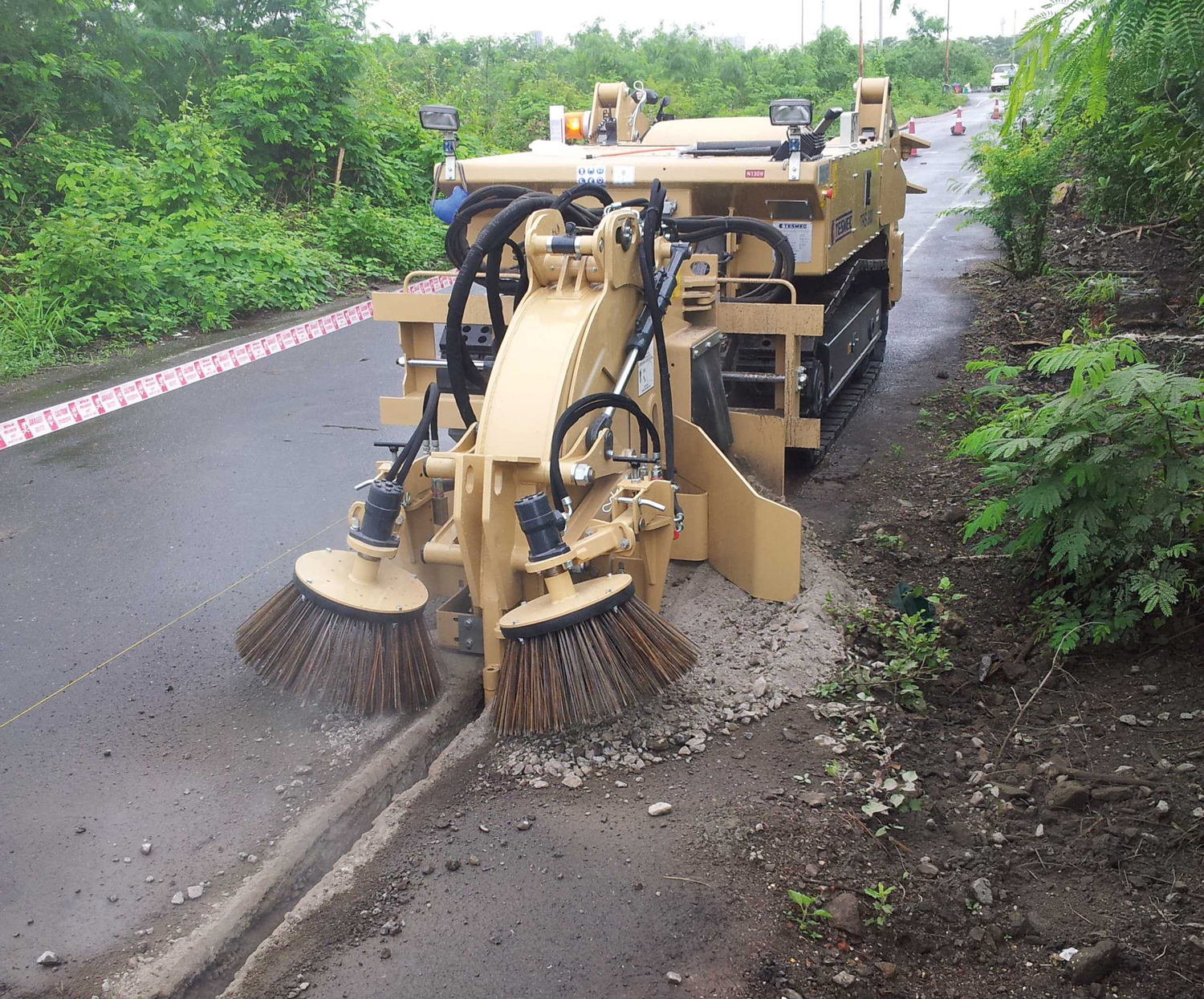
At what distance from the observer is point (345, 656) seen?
438 centimetres

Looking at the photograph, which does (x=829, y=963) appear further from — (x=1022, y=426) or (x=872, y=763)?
(x=1022, y=426)

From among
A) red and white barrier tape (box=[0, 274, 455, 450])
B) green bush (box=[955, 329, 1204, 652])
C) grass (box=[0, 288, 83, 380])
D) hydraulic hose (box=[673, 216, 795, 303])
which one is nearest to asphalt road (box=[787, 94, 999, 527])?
hydraulic hose (box=[673, 216, 795, 303])

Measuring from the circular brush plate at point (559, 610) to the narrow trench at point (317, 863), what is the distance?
70 cm

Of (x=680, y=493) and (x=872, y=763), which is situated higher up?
(x=680, y=493)

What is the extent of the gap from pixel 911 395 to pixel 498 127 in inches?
597

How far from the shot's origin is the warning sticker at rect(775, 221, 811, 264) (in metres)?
6.60

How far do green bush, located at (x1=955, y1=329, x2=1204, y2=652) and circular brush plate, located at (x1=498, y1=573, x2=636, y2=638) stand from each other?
1834 millimetres

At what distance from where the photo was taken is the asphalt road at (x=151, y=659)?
374 cm

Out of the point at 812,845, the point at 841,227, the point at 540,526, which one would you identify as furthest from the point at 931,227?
the point at 812,845

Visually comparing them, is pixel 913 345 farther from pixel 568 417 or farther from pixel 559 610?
pixel 559 610

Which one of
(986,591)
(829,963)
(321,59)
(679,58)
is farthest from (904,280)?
(679,58)

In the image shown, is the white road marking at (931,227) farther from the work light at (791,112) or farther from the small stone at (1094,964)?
the small stone at (1094,964)

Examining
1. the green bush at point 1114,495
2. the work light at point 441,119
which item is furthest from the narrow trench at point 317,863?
the work light at point 441,119

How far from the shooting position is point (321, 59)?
54.1 feet
